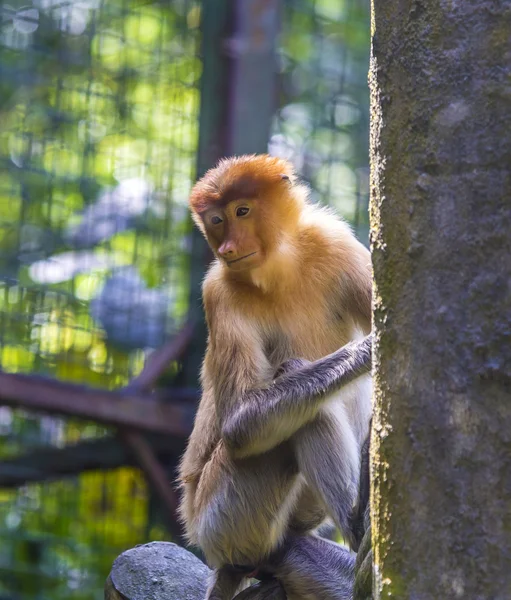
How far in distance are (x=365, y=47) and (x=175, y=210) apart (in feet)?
6.61

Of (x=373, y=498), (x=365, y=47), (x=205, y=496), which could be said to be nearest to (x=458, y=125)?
(x=373, y=498)

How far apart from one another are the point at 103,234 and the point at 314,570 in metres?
3.20

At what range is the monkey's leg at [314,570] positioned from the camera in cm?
365

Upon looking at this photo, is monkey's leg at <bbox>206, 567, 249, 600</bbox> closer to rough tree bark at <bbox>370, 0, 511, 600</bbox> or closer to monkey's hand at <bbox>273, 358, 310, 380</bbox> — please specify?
monkey's hand at <bbox>273, 358, 310, 380</bbox>

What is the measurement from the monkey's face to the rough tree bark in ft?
5.78

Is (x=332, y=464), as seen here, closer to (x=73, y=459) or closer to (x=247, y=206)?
(x=247, y=206)

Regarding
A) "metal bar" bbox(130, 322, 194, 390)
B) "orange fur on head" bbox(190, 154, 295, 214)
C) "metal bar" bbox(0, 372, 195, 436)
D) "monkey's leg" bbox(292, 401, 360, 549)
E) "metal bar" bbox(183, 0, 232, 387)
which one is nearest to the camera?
"monkey's leg" bbox(292, 401, 360, 549)

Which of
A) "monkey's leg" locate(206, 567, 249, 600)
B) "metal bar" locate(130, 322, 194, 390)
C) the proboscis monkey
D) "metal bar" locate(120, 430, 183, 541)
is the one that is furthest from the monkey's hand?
"metal bar" locate(120, 430, 183, 541)

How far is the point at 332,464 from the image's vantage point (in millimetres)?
3482

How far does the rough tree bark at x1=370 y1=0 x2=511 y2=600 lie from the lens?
73.8 inches

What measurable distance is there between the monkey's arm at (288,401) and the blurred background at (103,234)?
240cm

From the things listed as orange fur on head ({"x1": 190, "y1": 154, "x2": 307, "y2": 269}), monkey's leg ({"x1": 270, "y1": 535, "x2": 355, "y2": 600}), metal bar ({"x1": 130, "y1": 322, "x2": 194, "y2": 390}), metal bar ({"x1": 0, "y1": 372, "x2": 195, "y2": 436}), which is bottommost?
monkey's leg ({"x1": 270, "y1": 535, "x2": 355, "y2": 600})

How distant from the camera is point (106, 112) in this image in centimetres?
643

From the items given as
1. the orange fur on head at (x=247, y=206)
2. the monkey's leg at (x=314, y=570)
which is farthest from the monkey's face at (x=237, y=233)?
the monkey's leg at (x=314, y=570)
